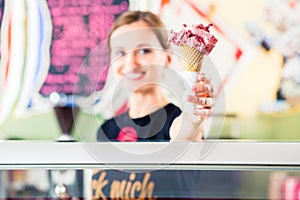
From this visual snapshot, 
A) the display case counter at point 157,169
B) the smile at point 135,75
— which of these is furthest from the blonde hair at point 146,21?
the display case counter at point 157,169

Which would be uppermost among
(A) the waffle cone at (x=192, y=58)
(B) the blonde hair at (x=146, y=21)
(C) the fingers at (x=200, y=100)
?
(B) the blonde hair at (x=146, y=21)

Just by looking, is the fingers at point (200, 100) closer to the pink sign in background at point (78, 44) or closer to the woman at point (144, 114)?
the woman at point (144, 114)

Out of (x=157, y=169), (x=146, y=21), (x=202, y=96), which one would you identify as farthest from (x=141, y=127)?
(x=146, y=21)

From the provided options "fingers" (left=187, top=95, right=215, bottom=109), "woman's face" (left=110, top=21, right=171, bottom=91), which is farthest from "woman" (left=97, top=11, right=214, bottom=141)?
"fingers" (left=187, top=95, right=215, bottom=109)

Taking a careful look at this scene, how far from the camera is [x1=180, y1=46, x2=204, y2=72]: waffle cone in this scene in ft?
5.91

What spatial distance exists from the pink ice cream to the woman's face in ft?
0.45

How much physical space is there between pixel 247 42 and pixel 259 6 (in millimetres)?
129

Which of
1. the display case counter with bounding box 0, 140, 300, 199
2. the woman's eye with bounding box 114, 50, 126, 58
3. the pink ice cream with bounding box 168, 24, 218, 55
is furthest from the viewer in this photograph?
the woman's eye with bounding box 114, 50, 126, 58

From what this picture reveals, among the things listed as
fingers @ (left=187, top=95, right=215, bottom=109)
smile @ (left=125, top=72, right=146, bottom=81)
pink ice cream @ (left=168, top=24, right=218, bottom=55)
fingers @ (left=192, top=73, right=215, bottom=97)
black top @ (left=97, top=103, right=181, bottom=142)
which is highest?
pink ice cream @ (left=168, top=24, right=218, bottom=55)

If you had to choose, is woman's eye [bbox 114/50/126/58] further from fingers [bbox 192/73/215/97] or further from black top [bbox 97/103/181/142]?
fingers [bbox 192/73/215/97]

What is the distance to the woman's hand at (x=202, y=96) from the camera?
183cm

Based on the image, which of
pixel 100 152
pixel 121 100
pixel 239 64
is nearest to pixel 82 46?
pixel 121 100

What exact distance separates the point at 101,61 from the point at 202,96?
40 cm

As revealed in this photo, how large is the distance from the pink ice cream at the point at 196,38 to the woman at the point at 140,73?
145 millimetres
